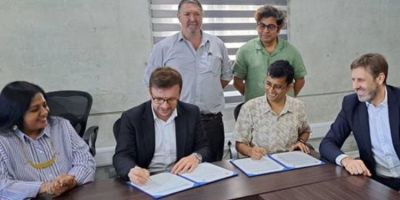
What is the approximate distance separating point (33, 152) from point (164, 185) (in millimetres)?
675

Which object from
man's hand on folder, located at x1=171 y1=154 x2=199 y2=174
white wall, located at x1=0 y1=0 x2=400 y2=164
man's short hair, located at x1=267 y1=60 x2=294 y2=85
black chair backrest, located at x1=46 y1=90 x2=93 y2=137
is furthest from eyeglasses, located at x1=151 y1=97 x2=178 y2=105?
white wall, located at x1=0 y1=0 x2=400 y2=164

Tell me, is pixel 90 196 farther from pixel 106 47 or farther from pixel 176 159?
pixel 106 47

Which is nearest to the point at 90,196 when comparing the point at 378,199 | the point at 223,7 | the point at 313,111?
the point at 378,199

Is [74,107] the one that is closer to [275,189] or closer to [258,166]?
[258,166]

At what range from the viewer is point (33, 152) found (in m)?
1.71

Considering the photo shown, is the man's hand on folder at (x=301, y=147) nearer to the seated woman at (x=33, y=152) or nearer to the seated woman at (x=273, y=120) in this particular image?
the seated woman at (x=273, y=120)

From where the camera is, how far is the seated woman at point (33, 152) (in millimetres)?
1546

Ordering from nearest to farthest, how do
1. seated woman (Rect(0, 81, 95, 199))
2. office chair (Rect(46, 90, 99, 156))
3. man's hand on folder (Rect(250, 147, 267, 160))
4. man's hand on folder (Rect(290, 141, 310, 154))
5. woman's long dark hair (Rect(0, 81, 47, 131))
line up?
seated woman (Rect(0, 81, 95, 199)) → woman's long dark hair (Rect(0, 81, 47, 131)) → man's hand on folder (Rect(250, 147, 267, 160)) → man's hand on folder (Rect(290, 141, 310, 154)) → office chair (Rect(46, 90, 99, 156))

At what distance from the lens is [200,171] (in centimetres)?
Result: 172

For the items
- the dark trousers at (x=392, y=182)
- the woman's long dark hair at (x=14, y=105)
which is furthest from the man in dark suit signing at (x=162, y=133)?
the dark trousers at (x=392, y=182)

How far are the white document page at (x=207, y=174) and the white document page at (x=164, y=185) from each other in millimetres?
51

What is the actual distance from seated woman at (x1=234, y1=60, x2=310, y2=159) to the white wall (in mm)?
1286

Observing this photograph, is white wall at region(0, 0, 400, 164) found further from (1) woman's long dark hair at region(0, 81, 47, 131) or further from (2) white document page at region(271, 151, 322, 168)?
(2) white document page at region(271, 151, 322, 168)

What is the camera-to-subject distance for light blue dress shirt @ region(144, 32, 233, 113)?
2.57 metres
